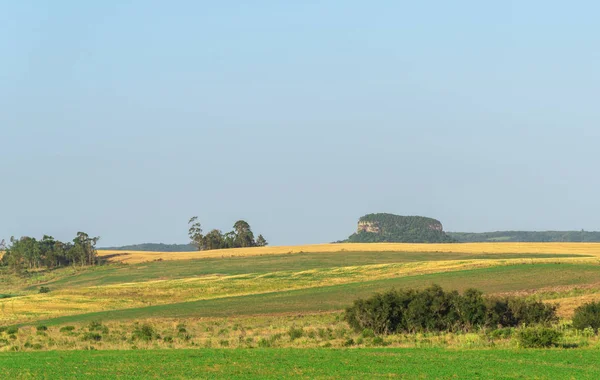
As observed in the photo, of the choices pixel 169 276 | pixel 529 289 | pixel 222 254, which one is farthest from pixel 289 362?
pixel 222 254

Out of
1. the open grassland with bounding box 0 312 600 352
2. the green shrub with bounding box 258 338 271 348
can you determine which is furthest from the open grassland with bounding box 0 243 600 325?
the green shrub with bounding box 258 338 271 348

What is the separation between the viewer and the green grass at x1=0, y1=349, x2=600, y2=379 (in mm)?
31297

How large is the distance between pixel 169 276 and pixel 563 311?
63616mm

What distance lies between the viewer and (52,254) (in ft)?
508

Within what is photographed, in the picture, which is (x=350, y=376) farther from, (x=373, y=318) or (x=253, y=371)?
(x=373, y=318)

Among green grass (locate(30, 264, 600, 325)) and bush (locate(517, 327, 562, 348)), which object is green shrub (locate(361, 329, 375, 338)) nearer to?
bush (locate(517, 327, 562, 348))

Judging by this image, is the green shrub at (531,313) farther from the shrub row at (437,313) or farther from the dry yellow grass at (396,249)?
the dry yellow grass at (396,249)

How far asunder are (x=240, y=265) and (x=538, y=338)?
3251 inches

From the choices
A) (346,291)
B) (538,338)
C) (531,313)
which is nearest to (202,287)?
(346,291)

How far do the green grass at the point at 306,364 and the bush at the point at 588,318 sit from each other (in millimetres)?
11374

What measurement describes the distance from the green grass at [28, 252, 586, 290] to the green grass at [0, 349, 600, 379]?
70889 millimetres

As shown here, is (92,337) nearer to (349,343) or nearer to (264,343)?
(264,343)

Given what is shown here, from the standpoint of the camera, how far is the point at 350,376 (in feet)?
101

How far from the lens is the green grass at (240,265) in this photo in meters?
112
